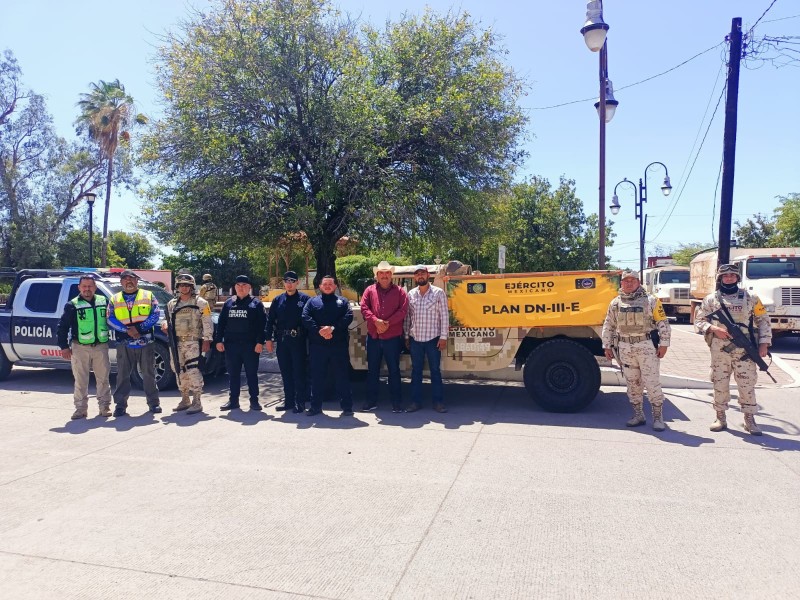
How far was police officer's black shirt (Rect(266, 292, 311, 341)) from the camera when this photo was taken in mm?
7598

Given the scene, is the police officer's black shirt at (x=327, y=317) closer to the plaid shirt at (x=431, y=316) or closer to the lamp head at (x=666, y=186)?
the plaid shirt at (x=431, y=316)

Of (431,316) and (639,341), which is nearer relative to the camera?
(639,341)

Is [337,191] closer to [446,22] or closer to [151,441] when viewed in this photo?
[446,22]

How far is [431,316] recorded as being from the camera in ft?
24.3

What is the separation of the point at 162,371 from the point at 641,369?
669cm

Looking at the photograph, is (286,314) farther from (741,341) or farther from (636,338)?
(741,341)

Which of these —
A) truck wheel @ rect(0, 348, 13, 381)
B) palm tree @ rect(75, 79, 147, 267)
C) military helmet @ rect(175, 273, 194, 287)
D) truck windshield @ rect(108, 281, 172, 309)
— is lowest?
truck wheel @ rect(0, 348, 13, 381)

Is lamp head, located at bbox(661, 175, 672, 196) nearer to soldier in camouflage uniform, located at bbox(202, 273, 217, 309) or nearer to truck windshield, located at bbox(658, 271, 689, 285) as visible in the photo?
truck windshield, located at bbox(658, 271, 689, 285)

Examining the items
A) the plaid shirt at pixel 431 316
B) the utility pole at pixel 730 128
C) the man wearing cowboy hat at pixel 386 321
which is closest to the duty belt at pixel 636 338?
the plaid shirt at pixel 431 316

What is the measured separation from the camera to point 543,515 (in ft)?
13.5

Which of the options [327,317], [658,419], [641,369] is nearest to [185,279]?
[327,317]

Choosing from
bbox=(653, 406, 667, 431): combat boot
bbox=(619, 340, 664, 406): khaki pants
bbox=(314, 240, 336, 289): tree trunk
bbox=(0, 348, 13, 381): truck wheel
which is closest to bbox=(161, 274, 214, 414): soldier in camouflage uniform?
bbox=(314, 240, 336, 289): tree trunk

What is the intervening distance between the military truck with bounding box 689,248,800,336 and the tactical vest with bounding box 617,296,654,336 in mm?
6145

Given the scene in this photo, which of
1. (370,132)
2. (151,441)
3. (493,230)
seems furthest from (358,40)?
(151,441)
